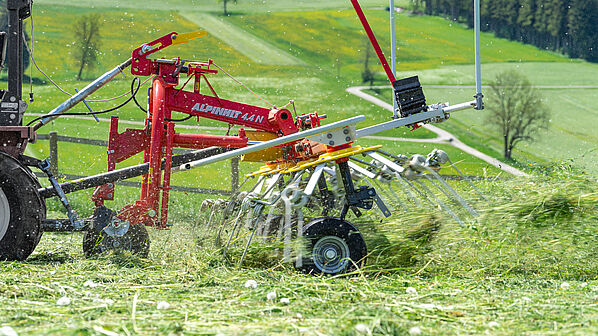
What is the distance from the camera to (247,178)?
22.8 feet

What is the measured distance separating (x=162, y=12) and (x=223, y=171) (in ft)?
77.6

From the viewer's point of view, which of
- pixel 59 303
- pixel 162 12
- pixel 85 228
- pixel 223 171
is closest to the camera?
pixel 59 303

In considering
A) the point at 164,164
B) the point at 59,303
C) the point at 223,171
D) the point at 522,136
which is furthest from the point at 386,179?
the point at 522,136

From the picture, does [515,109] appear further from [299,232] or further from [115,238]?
[299,232]

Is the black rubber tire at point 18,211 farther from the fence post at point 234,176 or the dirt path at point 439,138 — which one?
the dirt path at point 439,138

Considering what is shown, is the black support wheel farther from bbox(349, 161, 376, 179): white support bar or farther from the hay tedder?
bbox(349, 161, 376, 179): white support bar

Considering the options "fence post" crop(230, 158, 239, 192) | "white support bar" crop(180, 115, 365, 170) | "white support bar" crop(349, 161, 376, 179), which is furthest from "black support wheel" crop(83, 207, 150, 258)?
"fence post" crop(230, 158, 239, 192)

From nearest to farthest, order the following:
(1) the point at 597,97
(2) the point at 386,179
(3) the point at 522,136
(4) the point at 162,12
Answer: (2) the point at 386,179
(3) the point at 522,136
(1) the point at 597,97
(4) the point at 162,12

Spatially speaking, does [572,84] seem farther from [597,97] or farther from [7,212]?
[7,212]

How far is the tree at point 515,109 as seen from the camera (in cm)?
2705

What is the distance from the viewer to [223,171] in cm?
1617

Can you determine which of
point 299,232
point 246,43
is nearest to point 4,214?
point 299,232

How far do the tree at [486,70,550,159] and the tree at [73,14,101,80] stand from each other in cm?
1846

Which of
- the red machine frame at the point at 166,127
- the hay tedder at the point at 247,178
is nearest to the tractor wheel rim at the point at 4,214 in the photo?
the hay tedder at the point at 247,178
